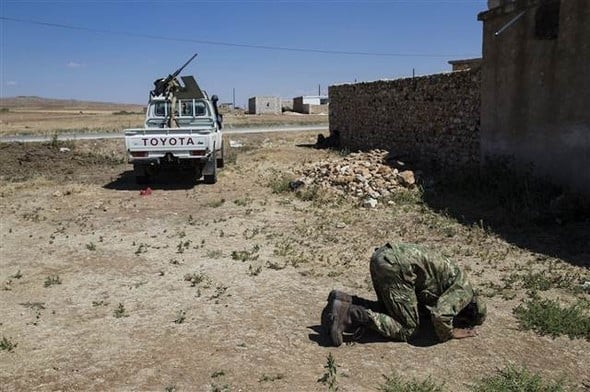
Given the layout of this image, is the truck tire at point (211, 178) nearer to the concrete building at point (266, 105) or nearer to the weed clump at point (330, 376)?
the weed clump at point (330, 376)

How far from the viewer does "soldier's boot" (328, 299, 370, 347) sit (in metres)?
4.56

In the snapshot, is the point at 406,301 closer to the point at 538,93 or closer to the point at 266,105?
the point at 538,93

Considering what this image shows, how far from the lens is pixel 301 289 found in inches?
236

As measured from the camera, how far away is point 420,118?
1392 centimetres

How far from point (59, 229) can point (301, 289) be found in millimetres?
4848

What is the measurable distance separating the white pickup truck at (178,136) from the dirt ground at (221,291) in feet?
3.18

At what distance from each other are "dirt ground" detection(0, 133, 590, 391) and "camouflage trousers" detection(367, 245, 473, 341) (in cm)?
14

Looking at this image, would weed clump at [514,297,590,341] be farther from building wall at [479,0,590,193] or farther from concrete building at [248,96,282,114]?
concrete building at [248,96,282,114]

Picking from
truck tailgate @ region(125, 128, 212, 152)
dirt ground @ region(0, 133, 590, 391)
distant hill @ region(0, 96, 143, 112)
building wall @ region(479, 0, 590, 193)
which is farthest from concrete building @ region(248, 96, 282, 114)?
distant hill @ region(0, 96, 143, 112)

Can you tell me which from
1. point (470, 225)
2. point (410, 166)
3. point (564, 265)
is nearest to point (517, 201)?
point (470, 225)

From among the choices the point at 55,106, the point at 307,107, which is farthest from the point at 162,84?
the point at 55,106

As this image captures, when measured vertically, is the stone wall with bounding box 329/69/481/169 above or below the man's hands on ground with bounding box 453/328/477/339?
above

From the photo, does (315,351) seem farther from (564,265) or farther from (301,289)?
(564,265)

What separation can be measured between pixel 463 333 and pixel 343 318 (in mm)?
1008
